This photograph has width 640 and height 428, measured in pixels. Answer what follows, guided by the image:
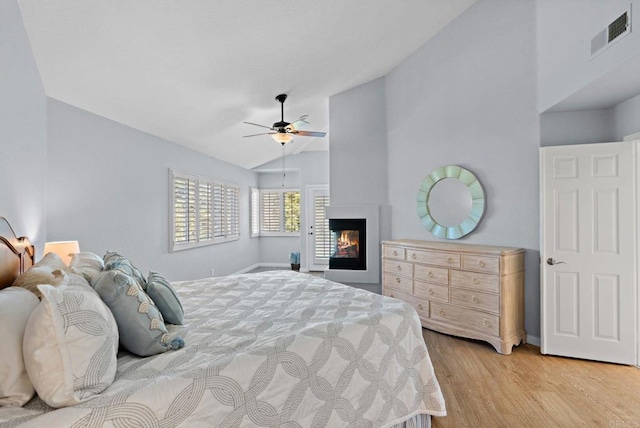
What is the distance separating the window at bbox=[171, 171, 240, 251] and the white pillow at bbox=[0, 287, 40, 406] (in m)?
4.06

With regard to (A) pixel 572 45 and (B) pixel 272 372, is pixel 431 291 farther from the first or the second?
(B) pixel 272 372

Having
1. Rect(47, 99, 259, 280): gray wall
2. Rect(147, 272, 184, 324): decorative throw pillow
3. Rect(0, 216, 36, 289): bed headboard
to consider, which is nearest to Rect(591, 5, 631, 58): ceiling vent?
Rect(147, 272, 184, 324): decorative throw pillow

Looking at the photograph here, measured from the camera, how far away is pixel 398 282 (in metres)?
4.31

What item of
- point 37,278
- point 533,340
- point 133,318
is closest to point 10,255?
point 37,278

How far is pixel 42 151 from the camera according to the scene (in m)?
2.76

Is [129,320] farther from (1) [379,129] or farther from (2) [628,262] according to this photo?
(1) [379,129]

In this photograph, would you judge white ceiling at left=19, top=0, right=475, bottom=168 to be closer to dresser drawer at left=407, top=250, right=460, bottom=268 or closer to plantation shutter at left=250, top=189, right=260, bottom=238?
dresser drawer at left=407, top=250, right=460, bottom=268

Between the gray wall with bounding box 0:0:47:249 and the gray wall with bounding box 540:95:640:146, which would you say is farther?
the gray wall with bounding box 540:95:640:146

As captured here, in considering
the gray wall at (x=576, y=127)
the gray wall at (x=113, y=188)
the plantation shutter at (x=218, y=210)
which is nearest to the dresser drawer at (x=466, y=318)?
the gray wall at (x=576, y=127)

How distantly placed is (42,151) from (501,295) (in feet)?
14.0

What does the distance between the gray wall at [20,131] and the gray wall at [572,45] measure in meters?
3.78

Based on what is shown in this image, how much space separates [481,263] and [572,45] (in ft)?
6.91

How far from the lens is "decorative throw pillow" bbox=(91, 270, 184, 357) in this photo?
1506 mm

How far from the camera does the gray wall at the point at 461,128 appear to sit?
11.7 feet
